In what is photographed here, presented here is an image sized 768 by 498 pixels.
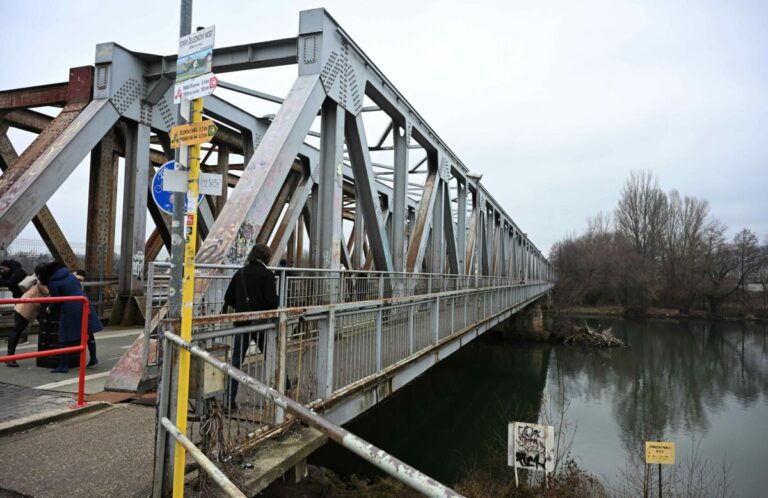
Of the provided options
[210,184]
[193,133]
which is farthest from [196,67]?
[210,184]

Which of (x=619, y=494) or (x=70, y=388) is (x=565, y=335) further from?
(x=70, y=388)

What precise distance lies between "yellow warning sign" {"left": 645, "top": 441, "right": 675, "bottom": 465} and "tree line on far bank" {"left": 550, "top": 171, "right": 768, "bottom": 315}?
51.4m

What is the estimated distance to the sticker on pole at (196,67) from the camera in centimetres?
305

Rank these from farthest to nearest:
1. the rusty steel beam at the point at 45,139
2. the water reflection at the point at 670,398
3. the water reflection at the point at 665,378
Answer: the water reflection at the point at 665,378 → the water reflection at the point at 670,398 → the rusty steel beam at the point at 45,139

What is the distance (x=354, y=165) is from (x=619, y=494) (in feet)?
32.1

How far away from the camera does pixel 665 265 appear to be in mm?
61688

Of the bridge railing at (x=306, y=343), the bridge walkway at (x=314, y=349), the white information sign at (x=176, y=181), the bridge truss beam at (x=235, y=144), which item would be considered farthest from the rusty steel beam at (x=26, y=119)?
the white information sign at (x=176, y=181)

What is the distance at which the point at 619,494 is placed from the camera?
10.8 meters

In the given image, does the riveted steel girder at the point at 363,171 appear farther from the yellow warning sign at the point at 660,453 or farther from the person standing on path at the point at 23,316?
the yellow warning sign at the point at 660,453

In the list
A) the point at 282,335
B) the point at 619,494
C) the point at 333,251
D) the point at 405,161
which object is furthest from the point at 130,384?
the point at 619,494

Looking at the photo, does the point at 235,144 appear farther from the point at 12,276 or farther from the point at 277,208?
the point at 12,276

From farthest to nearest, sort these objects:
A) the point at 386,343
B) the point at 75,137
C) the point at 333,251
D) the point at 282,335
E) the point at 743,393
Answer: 1. the point at 743,393
2. the point at 75,137
3. the point at 333,251
4. the point at 386,343
5. the point at 282,335

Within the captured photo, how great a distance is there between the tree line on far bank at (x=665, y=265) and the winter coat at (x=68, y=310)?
57.8 meters

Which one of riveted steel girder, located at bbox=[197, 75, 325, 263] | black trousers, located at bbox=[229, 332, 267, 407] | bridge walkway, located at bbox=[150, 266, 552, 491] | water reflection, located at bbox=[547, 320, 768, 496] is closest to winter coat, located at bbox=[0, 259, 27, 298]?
bridge walkway, located at bbox=[150, 266, 552, 491]
